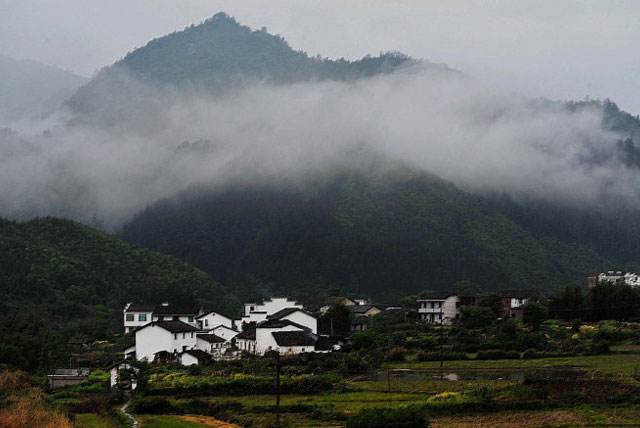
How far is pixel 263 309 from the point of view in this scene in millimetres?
73875

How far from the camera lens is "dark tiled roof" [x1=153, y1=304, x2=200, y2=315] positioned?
70.4 m

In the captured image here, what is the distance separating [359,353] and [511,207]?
256 feet

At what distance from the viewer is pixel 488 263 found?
101 m

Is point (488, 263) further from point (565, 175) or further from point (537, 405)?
point (537, 405)

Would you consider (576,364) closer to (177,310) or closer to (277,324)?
(277,324)

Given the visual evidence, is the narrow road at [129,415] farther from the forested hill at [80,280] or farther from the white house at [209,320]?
the white house at [209,320]

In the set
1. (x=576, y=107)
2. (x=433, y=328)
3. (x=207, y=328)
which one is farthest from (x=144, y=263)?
(x=576, y=107)

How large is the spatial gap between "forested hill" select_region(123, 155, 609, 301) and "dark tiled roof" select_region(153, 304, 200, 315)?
29.6 meters

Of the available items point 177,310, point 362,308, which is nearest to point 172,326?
point 177,310

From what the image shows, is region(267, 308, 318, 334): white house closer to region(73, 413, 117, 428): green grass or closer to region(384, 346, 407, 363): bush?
region(384, 346, 407, 363): bush

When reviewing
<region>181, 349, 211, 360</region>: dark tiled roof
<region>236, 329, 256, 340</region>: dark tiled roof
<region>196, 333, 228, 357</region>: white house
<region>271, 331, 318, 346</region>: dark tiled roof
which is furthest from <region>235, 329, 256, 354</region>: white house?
<region>181, 349, 211, 360</region>: dark tiled roof

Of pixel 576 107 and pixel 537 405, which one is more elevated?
pixel 576 107

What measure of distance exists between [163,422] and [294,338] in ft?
72.9

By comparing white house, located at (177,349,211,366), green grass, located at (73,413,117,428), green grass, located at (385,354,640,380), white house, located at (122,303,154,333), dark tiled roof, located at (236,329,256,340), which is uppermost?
white house, located at (122,303,154,333)
